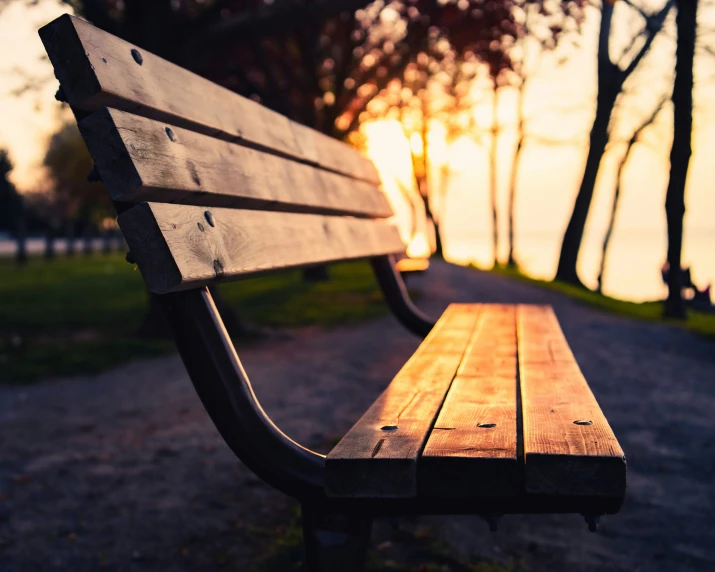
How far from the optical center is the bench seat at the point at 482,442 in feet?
4.51

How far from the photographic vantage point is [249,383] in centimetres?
173

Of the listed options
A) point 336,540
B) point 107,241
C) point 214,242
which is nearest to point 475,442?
point 336,540

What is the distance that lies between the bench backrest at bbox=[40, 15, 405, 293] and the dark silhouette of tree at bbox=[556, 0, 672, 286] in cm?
1223

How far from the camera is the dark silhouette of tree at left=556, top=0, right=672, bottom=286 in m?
13.9

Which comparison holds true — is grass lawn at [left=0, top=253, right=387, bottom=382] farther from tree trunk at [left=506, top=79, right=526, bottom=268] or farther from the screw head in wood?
tree trunk at [left=506, top=79, right=526, bottom=268]

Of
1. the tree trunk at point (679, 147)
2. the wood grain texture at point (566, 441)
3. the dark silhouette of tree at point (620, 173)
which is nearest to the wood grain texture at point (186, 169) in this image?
the wood grain texture at point (566, 441)

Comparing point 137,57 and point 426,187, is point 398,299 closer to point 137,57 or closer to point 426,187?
point 137,57

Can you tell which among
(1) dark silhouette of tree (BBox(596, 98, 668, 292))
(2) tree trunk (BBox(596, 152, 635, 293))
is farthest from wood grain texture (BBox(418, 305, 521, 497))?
(2) tree trunk (BBox(596, 152, 635, 293))

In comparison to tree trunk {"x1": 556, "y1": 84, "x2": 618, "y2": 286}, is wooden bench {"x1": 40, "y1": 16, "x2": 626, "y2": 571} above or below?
above

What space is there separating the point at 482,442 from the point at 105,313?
9583 mm

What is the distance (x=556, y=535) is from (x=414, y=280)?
10130mm

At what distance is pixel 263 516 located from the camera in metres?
3.03

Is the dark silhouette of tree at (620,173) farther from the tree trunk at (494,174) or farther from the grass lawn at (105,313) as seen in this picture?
the grass lawn at (105,313)

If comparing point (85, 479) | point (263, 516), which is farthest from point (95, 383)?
point (263, 516)
